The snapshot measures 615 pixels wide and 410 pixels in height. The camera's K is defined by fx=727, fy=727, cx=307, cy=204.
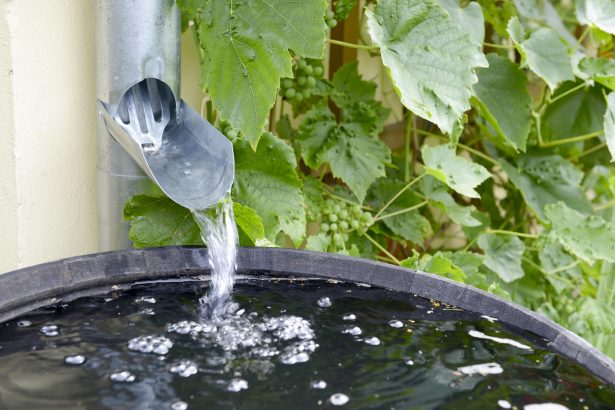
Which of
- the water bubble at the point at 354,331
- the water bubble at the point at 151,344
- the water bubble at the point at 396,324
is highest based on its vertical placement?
the water bubble at the point at 396,324

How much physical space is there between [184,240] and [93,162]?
0.23 meters

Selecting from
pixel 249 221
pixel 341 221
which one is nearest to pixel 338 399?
pixel 249 221

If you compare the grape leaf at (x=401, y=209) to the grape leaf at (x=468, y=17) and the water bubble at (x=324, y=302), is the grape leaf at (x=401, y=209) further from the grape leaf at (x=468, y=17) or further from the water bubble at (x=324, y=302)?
the water bubble at (x=324, y=302)

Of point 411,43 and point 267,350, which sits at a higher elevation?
point 411,43

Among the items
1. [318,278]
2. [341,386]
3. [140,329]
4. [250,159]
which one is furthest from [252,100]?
[341,386]

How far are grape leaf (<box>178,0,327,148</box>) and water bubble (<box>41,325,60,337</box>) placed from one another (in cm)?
41

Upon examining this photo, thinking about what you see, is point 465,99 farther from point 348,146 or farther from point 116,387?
point 116,387

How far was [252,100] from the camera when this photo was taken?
1.15 meters

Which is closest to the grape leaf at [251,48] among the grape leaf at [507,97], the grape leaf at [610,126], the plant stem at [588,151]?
the grape leaf at [507,97]

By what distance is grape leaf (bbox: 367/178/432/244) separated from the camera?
1826mm

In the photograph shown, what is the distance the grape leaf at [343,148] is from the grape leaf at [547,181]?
0.49m

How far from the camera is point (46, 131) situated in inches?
48.0

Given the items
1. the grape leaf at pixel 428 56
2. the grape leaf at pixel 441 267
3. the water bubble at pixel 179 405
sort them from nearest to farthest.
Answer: the water bubble at pixel 179 405 < the grape leaf at pixel 428 56 < the grape leaf at pixel 441 267

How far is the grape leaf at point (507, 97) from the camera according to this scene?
171 centimetres
